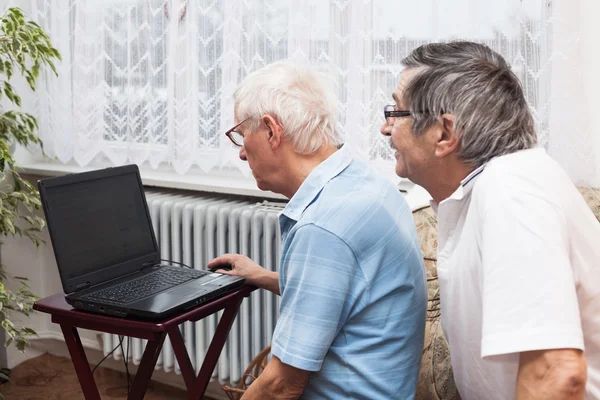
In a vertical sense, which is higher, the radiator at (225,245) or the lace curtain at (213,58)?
the lace curtain at (213,58)

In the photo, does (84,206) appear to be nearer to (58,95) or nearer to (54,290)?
(58,95)

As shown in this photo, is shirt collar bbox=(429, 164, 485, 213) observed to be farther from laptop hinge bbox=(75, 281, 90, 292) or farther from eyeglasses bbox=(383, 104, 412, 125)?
laptop hinge bbox=(75, 281, 90, 292)

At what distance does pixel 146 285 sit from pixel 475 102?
1038mm

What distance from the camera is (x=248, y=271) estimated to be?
1886 millimetres

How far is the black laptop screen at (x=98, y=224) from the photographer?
1.75 meters

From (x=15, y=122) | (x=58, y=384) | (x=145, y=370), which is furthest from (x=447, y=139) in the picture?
(x=58, y=384)

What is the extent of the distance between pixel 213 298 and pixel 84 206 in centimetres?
42

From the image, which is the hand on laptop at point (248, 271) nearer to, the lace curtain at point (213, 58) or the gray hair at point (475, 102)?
the lace curtain at point (213, 58)

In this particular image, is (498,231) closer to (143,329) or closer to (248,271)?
(143,329)

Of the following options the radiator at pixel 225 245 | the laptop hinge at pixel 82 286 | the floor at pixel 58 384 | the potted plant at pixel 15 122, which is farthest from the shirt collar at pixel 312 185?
the floor at pixel 58 384

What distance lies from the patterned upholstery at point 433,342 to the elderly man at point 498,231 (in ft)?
Answer: 1.70

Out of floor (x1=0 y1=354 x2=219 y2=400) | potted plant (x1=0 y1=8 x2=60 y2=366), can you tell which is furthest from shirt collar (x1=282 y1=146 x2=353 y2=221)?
floor (x1=0 y1=354 x2=219 y2=400)

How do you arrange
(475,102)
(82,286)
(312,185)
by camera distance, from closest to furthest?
(475,102)
(312,185)
(82,286)

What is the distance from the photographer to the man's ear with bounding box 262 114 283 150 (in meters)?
1.44
